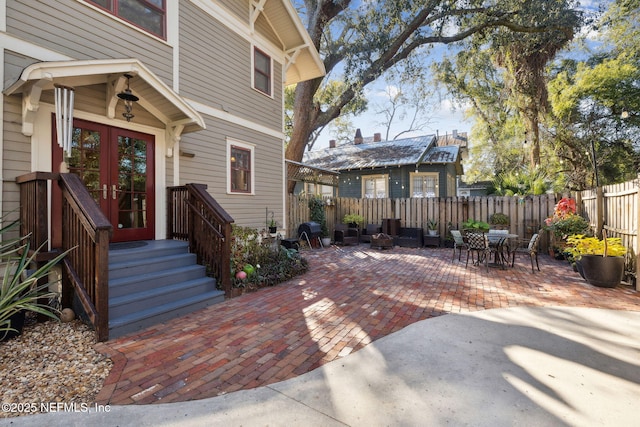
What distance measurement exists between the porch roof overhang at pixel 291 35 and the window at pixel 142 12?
248 centimetres

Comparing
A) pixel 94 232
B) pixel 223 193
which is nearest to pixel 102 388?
pixel 94 232

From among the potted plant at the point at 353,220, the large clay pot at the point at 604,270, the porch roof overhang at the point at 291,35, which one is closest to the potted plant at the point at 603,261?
the large clay pot at the point at 604,270

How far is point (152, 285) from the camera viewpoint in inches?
154

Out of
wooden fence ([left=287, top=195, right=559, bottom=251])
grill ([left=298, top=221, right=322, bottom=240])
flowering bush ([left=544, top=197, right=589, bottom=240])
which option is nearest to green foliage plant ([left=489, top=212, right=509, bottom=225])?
wooden fence ([left=287, top=195, right=559, bottom=251])

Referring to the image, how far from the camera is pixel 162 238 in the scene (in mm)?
5348

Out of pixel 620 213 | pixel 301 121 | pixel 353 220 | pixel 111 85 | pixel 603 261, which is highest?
pixel 301 121

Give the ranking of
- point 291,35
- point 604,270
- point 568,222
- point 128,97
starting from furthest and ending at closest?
1. point 291,35
2. point 568,222
3. point 604,270
4. point 128,97

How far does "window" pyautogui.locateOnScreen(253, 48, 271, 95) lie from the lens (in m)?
7.56

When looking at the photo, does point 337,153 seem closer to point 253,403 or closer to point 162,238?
point 162,238

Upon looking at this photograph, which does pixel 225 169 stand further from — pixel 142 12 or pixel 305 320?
pixel 305 320

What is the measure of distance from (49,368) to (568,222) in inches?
367

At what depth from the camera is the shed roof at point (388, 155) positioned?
1483 cm

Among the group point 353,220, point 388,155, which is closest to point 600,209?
point 353,220

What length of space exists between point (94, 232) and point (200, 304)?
168 cm
